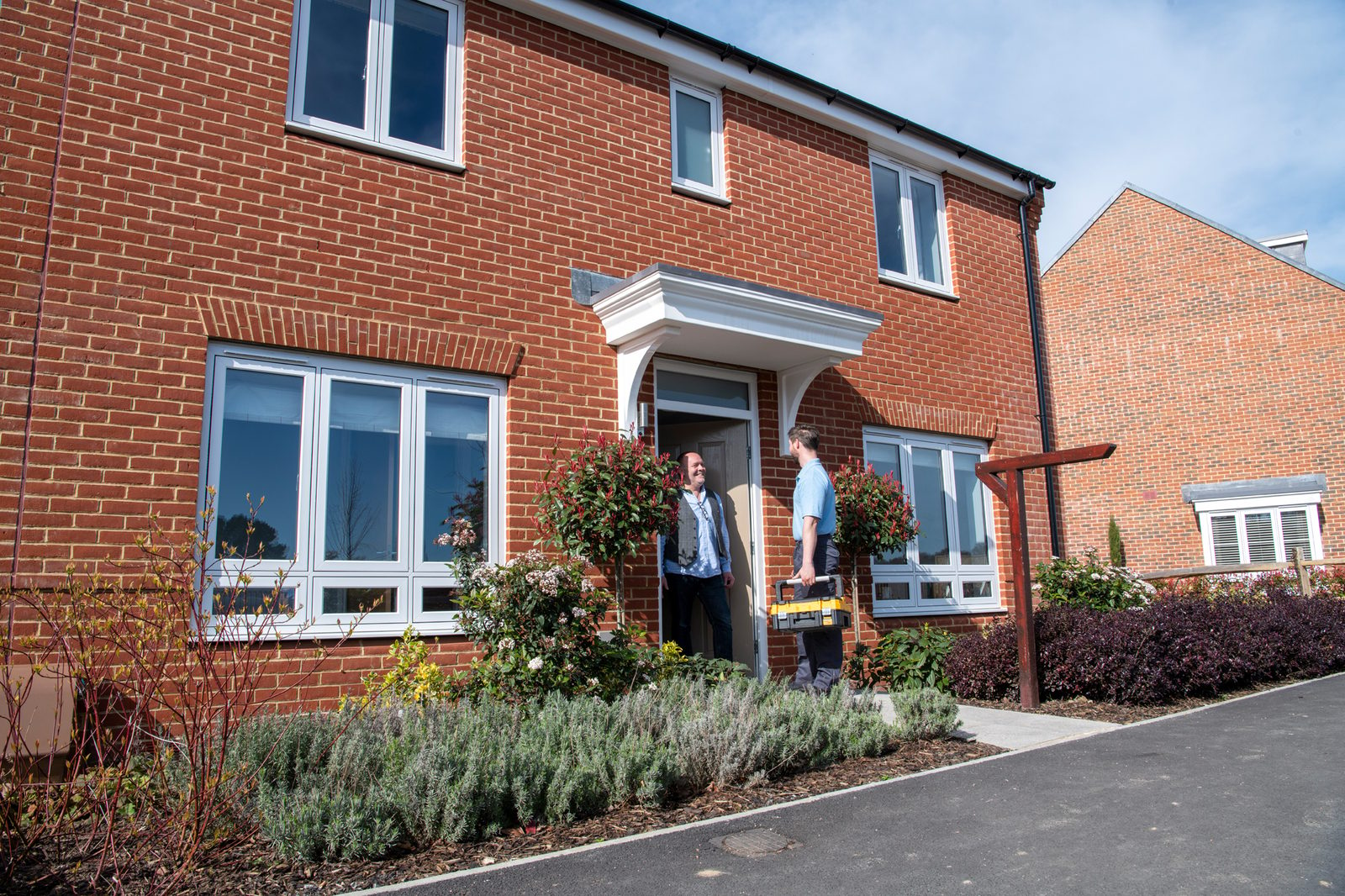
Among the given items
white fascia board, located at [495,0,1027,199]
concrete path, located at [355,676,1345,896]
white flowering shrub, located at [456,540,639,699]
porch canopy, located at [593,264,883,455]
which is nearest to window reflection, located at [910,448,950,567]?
porch canopy, located at [593,264,883,455]

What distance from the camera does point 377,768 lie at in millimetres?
4344

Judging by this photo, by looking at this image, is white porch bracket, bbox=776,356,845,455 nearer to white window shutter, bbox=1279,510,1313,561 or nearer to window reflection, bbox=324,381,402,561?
window reflection, bbox=324,381,402,561

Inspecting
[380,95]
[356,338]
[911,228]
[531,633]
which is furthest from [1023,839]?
[911,228]

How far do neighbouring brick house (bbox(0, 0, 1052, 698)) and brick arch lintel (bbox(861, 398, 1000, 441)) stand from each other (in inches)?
1.6

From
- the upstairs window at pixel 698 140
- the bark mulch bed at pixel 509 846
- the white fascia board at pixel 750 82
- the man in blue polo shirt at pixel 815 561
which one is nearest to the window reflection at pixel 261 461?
the bark mulch bed at pixel 509 846

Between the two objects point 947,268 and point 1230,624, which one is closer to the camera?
point 1230,624

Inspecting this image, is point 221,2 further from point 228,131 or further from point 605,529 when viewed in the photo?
point 605,529

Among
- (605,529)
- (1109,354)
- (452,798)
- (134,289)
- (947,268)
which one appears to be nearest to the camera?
(452,798)

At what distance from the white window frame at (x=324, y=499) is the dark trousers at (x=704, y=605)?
1572mm

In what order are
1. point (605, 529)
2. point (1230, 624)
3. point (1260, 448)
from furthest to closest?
point (1260, 448) < point (1230, 624) < point (605, 529)

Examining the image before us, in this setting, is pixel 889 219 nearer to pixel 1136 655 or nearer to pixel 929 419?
pixel 929 419

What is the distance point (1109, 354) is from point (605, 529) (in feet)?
60.4

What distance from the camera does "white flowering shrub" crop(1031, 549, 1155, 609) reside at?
9.91 m

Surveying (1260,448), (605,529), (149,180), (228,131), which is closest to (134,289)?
(149,180)
